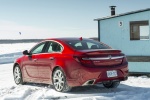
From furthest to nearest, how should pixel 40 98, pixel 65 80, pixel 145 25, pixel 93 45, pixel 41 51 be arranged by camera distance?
pixel 145 25
pixel 41 51
pixel 93 45
pixel 65 80
pixel 40 98

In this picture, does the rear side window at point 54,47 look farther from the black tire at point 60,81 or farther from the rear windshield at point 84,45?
the black tire at point 60,81

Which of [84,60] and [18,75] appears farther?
[18,75]

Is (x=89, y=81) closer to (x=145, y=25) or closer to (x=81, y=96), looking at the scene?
(x=81, y=96)

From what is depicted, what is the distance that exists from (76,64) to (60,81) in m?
0.77

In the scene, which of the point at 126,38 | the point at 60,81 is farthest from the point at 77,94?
the point at 126,38

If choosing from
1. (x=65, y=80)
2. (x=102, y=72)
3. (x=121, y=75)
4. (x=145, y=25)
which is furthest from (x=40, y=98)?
(x=145, y=25)

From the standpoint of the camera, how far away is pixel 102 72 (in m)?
7.94

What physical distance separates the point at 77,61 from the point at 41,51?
6.34ft

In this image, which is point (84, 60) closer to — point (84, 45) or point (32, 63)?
point (84, 45)

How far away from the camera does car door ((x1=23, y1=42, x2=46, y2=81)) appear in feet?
31.1

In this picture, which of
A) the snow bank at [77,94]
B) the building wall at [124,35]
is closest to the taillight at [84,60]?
the snow bank at [77,94]

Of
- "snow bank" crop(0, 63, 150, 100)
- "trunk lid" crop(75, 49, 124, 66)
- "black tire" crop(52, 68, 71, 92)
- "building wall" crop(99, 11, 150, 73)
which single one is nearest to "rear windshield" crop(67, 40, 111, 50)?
"trunk lid" crop(75, 49, 124, 66)

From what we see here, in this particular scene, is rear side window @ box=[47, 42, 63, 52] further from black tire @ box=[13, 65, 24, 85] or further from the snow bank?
black tire @ box=[13, 65, 24, 85]

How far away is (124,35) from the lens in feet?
50.9
